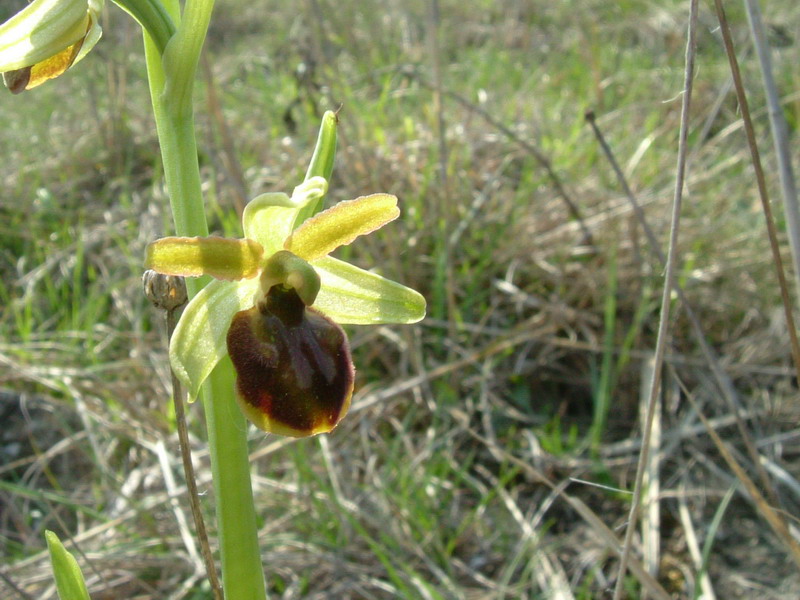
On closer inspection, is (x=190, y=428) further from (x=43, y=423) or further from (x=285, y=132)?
(x=285, y=132)

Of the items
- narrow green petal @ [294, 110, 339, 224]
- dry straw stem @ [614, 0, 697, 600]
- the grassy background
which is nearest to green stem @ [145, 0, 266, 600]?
narrow green petal @ [294, 110, 339, 224]

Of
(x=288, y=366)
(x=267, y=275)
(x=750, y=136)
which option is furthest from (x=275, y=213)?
(x=750, y=136)

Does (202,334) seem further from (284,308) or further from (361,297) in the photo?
(361,297)

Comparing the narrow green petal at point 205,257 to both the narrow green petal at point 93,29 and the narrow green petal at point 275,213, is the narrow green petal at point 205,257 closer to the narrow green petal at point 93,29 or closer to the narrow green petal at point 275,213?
the narrow green petal at point 275,213

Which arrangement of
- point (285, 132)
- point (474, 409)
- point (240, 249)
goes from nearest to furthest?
point (240, 249) → point (474, 409) → point (285, 132)

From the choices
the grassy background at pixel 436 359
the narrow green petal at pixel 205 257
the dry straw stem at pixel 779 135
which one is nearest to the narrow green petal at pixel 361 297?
the narrow green petal at pixel 205 257

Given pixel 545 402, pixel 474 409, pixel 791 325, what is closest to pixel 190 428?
pixel 474 409
